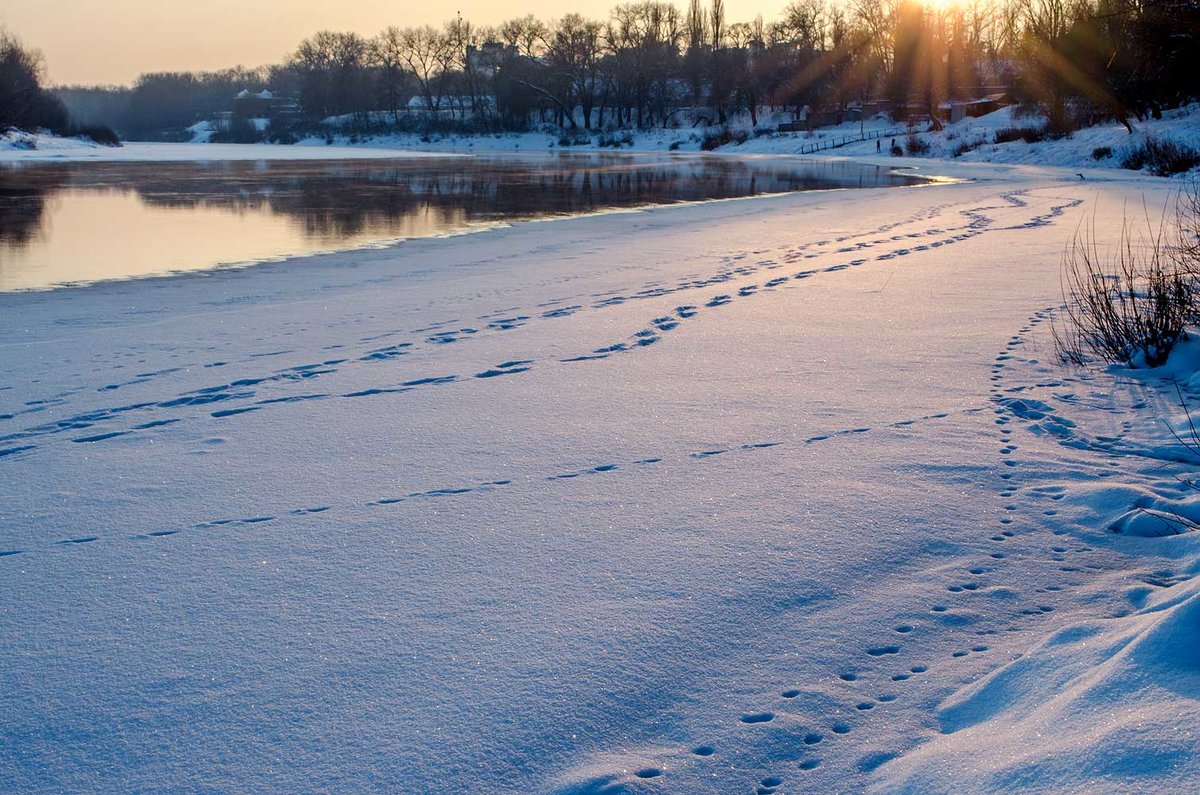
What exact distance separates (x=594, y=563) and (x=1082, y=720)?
178 cm

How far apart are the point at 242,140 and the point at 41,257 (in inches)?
4581

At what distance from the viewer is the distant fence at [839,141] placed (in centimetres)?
5535

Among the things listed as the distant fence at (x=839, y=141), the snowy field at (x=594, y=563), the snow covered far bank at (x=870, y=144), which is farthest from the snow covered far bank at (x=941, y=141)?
the snowy field at (x=594, y=563)

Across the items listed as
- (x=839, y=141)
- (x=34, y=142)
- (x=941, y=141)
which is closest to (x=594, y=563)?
(x=941, y=141)

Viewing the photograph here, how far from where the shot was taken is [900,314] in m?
8.42

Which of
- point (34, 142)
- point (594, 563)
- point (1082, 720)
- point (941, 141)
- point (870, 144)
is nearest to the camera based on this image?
point (1082, 720)

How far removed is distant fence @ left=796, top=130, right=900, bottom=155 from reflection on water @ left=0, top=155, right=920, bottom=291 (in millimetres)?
14683

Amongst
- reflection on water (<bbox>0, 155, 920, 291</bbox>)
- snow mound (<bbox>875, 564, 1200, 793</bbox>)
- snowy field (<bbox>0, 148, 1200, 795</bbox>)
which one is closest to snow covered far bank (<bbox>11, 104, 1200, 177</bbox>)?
reflection on water (<bbox>0, 155, 920, 291</bbox>)

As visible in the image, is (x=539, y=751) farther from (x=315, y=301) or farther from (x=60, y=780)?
(x=315, y=301)

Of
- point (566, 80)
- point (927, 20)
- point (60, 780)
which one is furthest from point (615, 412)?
point (566, 80)

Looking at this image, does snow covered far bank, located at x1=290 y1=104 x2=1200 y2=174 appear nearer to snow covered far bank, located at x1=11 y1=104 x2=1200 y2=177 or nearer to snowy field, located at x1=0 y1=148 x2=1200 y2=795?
snow covered far bank, located at x1=11 y1=104 x2=1200 y2=177

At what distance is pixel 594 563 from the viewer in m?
3.70

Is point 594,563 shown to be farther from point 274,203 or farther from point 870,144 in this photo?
point 870,144

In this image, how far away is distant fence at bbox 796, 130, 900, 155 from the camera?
55.4 metres
